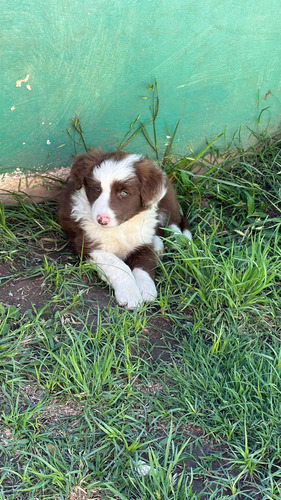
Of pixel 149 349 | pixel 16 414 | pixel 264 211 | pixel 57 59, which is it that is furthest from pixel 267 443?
pixel 57 59

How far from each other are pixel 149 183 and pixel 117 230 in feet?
1.37

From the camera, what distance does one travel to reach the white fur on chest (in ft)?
12.0

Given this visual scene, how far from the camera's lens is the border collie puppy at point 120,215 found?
3.36 metres

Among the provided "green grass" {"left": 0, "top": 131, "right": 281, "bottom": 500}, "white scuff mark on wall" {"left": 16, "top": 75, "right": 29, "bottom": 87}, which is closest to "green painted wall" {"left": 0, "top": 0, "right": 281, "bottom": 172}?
"white scuff mark on wall" {"left": 16, "top": 75, "right": 29, "bottom": 87}

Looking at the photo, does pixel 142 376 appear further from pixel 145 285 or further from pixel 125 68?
pixel 125 68

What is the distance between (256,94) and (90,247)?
75.1 inches

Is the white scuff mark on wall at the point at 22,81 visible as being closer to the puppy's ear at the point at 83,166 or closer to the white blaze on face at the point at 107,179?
the puppy's ear at the point at 83,166

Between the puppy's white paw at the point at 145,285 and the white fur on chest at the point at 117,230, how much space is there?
0.20 metres

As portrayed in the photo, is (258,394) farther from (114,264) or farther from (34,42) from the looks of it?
(34,42)

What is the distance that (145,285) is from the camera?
11.4ft

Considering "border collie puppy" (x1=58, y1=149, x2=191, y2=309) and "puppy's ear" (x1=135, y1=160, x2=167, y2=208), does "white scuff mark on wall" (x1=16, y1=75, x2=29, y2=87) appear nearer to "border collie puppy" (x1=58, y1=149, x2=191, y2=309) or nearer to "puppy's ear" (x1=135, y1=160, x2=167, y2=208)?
"border collie puppy" (x1=58, y1=149, x2=191, y2=309)

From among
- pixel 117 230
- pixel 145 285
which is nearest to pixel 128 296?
pixel 145 285

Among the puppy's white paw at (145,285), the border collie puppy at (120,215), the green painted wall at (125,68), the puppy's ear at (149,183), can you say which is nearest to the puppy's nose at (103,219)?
the border collie puppy at (120,215)

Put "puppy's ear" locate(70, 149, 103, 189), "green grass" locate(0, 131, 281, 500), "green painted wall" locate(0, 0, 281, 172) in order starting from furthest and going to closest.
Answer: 1. "green painted wall" locate(0, 0, 281, 172)
2. "puppy's ear" locate(70, 149, 103, 189)
3. "green grass" locate(0, 131, 281, 500)
